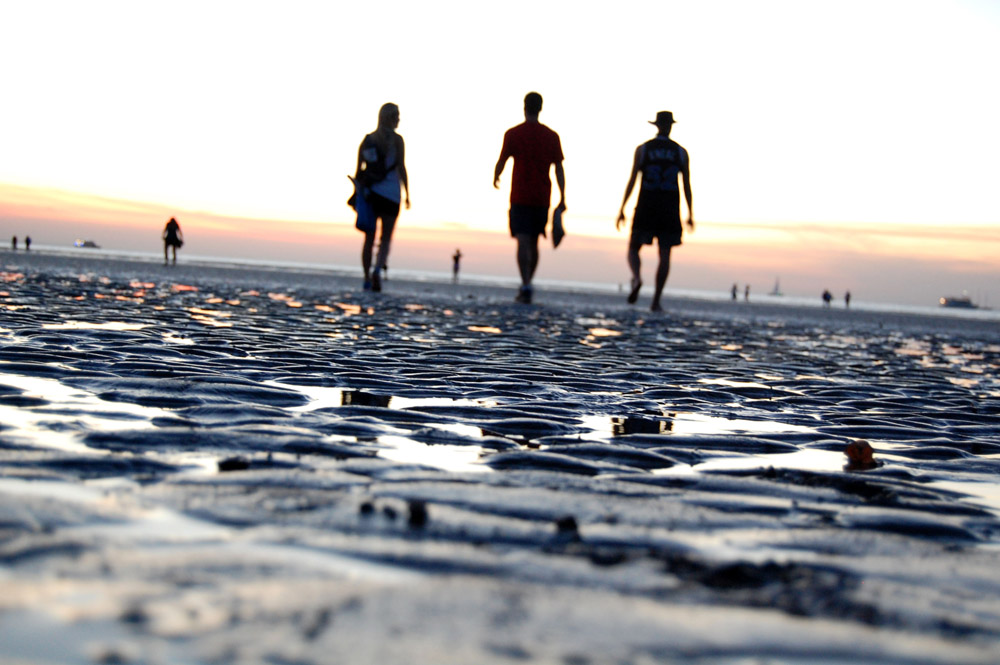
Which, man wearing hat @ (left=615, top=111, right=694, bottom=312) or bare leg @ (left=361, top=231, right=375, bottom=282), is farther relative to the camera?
bare leg @ (left=361, top=231, right=375, bottom=282)

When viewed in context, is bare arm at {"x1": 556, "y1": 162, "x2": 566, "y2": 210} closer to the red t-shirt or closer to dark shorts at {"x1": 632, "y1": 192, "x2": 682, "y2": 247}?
the red t-shirt

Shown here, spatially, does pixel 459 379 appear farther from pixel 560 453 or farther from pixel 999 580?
pixel 999 580

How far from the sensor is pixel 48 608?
1.17 metres

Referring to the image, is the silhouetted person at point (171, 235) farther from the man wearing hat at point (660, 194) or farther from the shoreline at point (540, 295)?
the man wearing hat at point (660, 194)

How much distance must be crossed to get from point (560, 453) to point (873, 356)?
5545 mm

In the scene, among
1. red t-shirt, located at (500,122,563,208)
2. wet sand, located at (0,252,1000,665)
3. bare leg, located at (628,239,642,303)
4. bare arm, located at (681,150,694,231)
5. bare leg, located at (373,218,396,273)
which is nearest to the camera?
wet sand, located at (0,252,1000,665)

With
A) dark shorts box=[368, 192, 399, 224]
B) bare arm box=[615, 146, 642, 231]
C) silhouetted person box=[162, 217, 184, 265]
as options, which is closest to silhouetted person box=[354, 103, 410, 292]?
dark shorts box=[368, 192, 399, 224]

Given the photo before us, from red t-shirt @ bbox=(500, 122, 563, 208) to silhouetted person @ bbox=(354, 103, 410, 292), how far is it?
4.38ft

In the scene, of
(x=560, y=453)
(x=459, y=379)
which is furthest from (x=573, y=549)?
(x=459, y=379)

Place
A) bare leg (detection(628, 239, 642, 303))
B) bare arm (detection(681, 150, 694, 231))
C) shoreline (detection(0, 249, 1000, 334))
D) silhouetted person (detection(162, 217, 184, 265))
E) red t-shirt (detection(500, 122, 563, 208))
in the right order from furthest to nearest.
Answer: silhouetted person (detection(162, 217, 184, 265)) < shoreline (detection(0, 249, 1000, 334)) < bare leg (detection(628, 239, 642, 303)) < bare arm (detection(681, 150, 694, 231)) < red t-shirt (detection(500, 122, 563, 208))

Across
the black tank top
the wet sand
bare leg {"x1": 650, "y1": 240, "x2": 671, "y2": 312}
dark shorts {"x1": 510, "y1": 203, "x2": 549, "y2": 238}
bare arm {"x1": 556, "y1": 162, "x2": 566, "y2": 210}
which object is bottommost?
the wet sand

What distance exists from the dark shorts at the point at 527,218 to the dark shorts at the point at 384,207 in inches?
58.7

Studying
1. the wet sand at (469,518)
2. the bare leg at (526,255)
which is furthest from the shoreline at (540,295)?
the wet sand at (469,518)

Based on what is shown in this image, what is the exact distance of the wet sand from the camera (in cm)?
119
